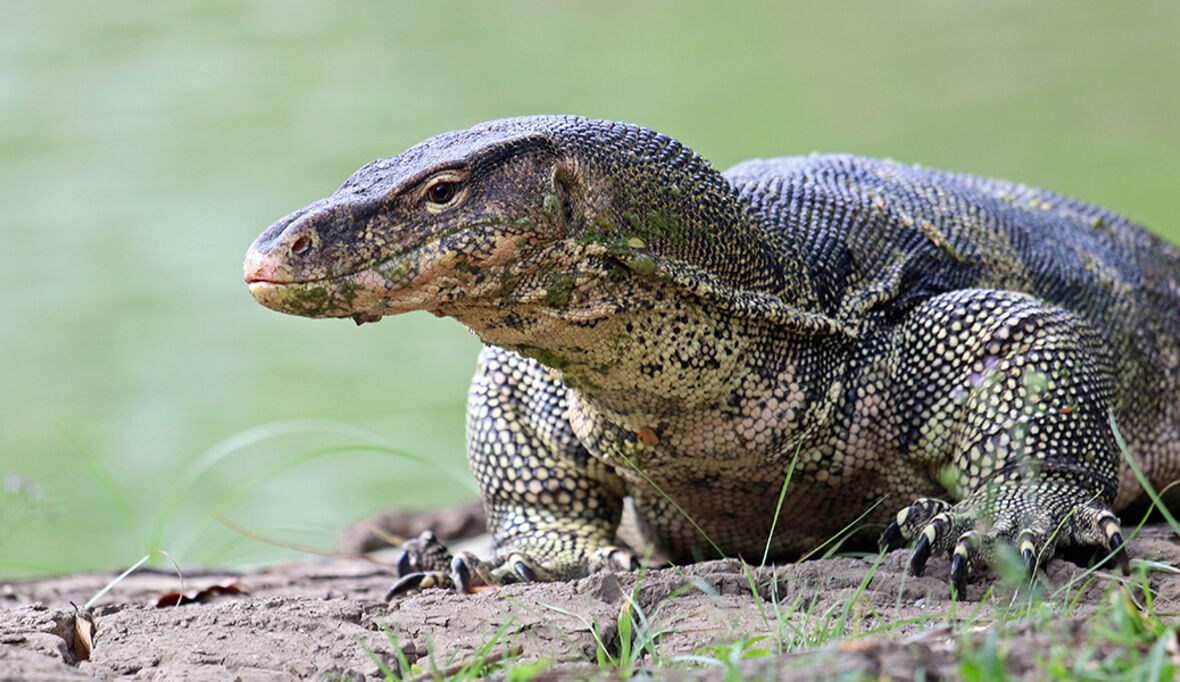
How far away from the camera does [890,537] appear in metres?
4.38

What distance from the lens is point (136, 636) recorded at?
3.95 meters

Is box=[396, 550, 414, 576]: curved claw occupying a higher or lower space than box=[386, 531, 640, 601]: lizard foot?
higher

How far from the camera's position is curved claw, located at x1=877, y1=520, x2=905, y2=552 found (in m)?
4.33

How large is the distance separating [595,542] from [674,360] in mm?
1053

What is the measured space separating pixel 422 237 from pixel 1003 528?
2.13 metres

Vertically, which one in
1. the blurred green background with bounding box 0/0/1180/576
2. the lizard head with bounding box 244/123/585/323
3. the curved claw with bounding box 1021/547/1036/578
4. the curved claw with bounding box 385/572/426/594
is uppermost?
the blurred green background with bounding box 0/0/1180/576

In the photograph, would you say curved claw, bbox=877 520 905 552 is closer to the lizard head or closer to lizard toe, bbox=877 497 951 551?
lizard toe, bbox=877 497 951 551

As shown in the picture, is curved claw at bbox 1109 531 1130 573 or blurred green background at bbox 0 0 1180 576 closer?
curved claw at bbox 1109 531 1130 573

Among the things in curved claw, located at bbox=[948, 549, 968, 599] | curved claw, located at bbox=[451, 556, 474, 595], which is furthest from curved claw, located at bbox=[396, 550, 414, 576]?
curved claw, located at bbox=[948, 549, 968, 599]

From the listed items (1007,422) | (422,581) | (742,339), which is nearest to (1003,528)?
(1007,422)

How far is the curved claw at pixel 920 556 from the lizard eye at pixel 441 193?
186 cm

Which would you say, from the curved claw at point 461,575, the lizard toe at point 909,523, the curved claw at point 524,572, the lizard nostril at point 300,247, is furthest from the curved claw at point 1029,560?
the lizard nostril at point 300,247

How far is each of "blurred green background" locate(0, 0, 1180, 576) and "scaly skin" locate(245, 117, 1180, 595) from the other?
6903mm

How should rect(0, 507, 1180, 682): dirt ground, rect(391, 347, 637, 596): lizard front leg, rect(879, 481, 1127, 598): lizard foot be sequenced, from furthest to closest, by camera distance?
rect(391, 347, 637, 596): lizard front leg → rect(879, 481, 1127, 598): lizard foot → rect(0, 507, 1180, 682): dirt ground
